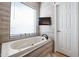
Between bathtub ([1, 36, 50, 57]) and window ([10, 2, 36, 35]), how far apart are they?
1.30 ft

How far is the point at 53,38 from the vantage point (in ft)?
13.6

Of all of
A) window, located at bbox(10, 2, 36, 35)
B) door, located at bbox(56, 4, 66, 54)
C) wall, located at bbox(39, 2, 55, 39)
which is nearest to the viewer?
window, located at bbox(10, 2, 36, 35)

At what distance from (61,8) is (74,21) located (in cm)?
96

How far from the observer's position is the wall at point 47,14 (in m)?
4.23

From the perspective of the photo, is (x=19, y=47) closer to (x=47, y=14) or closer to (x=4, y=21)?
(x=4, y=21)

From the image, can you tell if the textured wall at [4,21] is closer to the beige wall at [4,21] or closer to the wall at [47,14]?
the beige wall at [4,21]

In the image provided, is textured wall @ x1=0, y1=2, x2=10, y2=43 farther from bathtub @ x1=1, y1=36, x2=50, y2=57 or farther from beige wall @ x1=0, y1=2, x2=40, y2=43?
bathtub @ x1=1, y1=36, x2=50, y2=57

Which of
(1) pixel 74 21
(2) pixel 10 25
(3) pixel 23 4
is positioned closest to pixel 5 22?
(2) pixel 10 25

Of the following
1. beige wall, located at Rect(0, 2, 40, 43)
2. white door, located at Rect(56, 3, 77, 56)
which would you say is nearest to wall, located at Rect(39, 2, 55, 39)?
white door, located at Rect(56, 3, 77, 56)

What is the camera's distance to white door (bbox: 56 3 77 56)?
319 cm

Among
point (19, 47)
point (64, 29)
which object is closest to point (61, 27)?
point (64, 29)

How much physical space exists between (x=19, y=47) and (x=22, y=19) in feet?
3.59

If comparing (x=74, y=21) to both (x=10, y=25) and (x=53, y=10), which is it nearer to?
(x=53, y=10)

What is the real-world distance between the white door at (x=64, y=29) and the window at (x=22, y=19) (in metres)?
1.13
